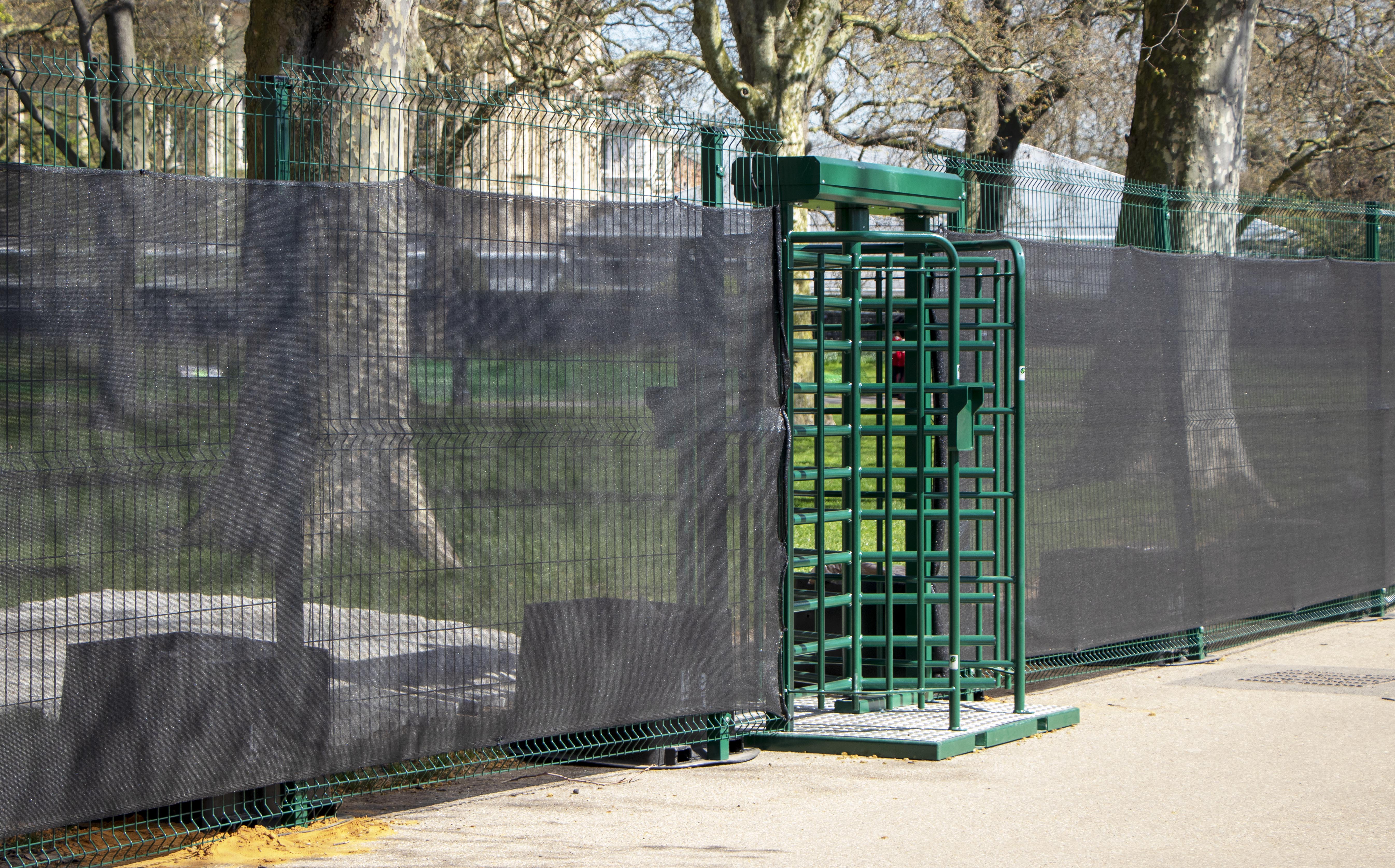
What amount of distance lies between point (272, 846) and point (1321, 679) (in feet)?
21.2

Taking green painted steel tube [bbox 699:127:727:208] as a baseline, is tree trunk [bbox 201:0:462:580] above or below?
below

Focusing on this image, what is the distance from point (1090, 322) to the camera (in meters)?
8.45

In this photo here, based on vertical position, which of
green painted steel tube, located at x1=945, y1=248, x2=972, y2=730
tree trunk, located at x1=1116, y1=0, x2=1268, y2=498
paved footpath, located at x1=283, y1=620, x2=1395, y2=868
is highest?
tree trunk, located at x1=1116, y1=0, x2=1268, y2=498

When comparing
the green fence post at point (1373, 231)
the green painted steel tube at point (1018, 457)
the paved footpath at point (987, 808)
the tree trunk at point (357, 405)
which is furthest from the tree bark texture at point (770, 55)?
the tree trunk at point (357, 405)

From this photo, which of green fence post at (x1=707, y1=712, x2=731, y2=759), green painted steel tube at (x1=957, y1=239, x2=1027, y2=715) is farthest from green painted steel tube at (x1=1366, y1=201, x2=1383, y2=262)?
green fence post at (x1=707, y1=712, x2=731, y2=759)

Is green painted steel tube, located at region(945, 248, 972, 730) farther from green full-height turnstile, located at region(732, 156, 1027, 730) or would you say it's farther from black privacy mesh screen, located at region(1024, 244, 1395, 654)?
black privacy mesh screen, located at region(1024, 244, 1395, 654)

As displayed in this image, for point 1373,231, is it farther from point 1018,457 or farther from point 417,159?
point 417,159

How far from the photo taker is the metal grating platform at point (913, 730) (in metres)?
6.69

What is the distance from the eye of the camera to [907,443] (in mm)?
7660

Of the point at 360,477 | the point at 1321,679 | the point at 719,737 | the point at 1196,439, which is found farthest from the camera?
the point at 1196,439

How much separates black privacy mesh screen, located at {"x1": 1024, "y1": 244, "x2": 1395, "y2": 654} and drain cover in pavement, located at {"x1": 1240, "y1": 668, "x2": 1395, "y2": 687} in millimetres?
599

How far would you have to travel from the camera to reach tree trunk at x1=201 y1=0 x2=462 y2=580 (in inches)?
197

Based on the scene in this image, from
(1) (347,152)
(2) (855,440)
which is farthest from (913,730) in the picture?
(1) (347,152)

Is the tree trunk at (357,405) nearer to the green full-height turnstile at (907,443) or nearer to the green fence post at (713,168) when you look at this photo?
the green fence post at (713,168)
